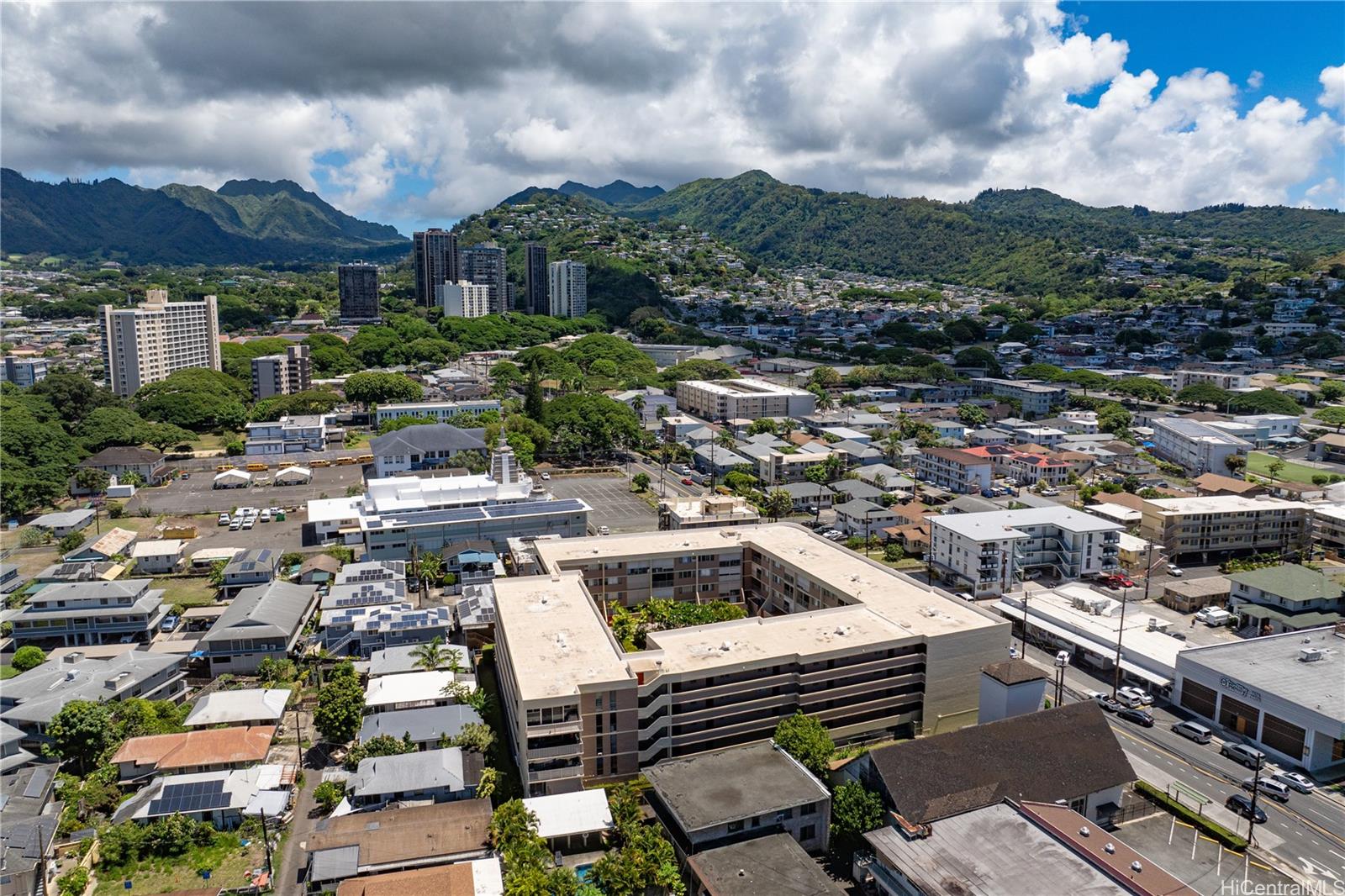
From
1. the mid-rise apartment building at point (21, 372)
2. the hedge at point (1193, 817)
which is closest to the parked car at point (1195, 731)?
the hedge at point (1193, 817)

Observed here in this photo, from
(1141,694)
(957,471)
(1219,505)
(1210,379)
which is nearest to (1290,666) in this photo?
(1141,694)

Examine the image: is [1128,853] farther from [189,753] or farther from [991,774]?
[189,753]

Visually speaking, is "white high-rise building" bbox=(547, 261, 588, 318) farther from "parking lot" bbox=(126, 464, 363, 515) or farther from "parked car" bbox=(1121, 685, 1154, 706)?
"parked car" bbox=(1121, 685, 1154, 706)

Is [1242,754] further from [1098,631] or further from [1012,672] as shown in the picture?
[1098,631]

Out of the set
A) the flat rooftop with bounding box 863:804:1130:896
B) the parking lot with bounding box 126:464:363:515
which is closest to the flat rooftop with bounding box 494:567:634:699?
the flat rooftop with bounding box 863:804:1130:896

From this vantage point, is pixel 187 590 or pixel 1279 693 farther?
pixel 187 590

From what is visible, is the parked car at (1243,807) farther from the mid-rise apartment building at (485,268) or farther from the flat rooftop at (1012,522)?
the mid-rise apartment building at (485,268)
